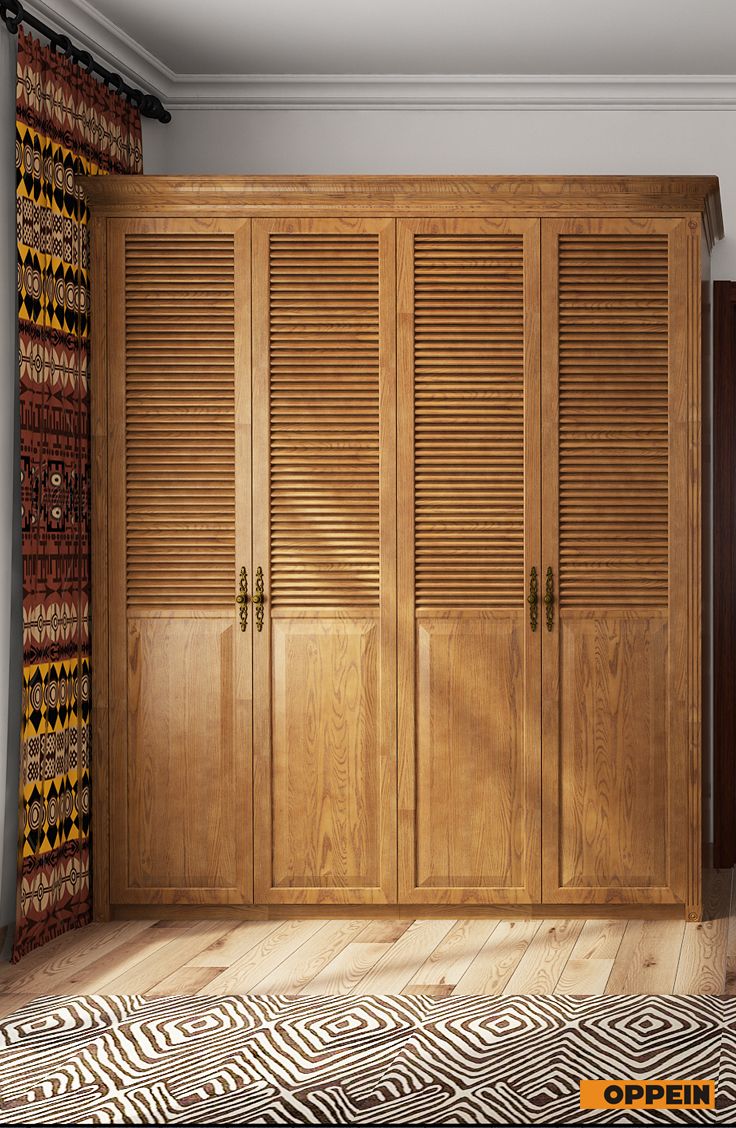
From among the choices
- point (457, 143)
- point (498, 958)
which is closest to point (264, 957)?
point (498, 958)

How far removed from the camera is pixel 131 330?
372 cm

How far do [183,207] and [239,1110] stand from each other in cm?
264

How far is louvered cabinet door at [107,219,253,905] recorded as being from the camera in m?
3.71

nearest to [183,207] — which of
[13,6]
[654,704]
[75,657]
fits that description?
[13,6]

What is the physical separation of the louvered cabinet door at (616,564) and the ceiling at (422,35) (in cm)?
68

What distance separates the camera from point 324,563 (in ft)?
12.2

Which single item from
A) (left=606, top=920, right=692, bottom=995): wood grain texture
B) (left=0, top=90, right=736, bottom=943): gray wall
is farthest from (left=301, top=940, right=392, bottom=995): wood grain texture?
(left=0, top=90, right=736, bottom=943): gray wall

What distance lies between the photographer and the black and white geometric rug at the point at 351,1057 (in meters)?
2.47

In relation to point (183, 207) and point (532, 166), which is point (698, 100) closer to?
point (532, 166)

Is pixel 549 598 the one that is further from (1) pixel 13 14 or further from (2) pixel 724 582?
(1) pixel 13 14

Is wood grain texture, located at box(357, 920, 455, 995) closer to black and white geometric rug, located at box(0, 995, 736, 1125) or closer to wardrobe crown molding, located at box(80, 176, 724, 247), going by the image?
black and white geometric rug, located at box(0, 995, 736, 1125)

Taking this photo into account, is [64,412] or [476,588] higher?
[64,412]

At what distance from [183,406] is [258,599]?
67 centimetres

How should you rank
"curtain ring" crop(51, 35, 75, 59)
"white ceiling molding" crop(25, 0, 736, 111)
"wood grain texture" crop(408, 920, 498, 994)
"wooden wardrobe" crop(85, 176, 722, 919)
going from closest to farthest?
"wood grain texture" crop(408, 920, 498, 994) < "curtain ring" crop(51, 35, 75, 59) < "wooden wardrobe" crop(85, 176, 722, 919) < "white ceiling molding" crop(25, 0, 736, 111)
